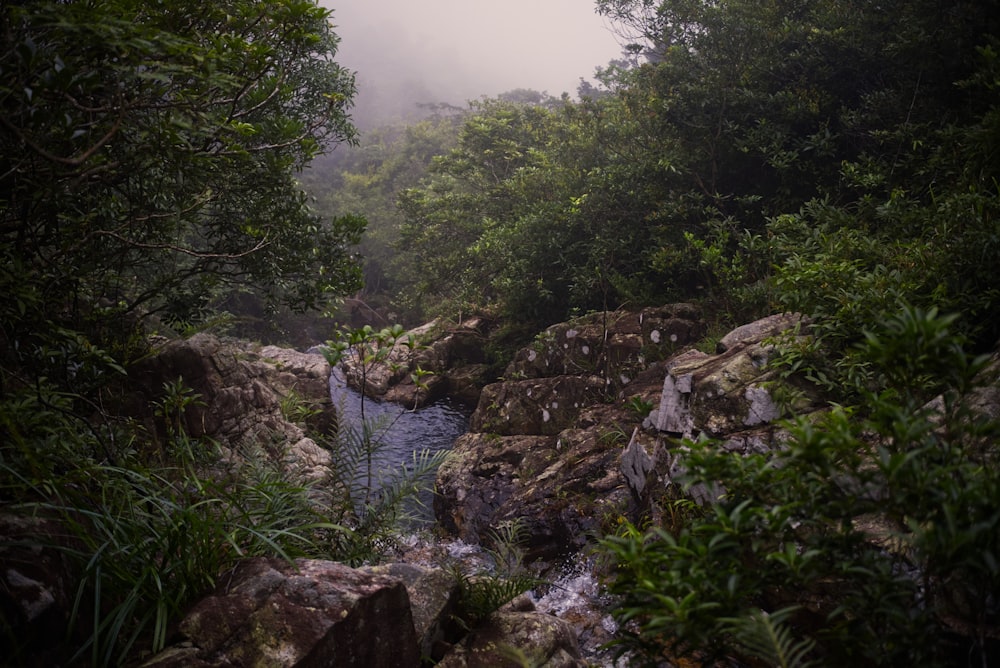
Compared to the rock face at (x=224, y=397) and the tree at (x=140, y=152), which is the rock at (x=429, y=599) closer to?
the tree at (x=140, y=152)

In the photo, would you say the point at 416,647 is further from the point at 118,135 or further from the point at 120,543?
the point at 118,135

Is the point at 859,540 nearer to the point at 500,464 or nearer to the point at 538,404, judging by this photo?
the point at 500,464

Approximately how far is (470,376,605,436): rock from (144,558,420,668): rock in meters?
7.25

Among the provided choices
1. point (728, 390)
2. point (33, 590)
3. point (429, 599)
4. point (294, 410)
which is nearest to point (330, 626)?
point (429, 599)

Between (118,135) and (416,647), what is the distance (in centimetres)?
407

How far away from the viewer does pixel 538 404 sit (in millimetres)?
10711

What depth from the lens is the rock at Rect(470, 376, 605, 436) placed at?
1025 centimetres

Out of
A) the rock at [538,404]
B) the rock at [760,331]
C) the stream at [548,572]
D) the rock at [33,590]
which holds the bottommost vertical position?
the stream at [548,572]

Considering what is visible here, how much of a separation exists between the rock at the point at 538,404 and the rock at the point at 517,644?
19.9 feet

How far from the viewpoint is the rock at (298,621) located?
8.20 feet

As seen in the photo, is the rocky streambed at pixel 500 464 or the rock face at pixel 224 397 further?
the rock face at pixel 224 397

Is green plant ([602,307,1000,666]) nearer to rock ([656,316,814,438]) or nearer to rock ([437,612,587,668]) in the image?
rock ([437,612,587,668])

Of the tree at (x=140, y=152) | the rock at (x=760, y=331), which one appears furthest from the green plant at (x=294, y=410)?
the rock at (x=760, y=331)

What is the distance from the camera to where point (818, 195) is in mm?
8875
